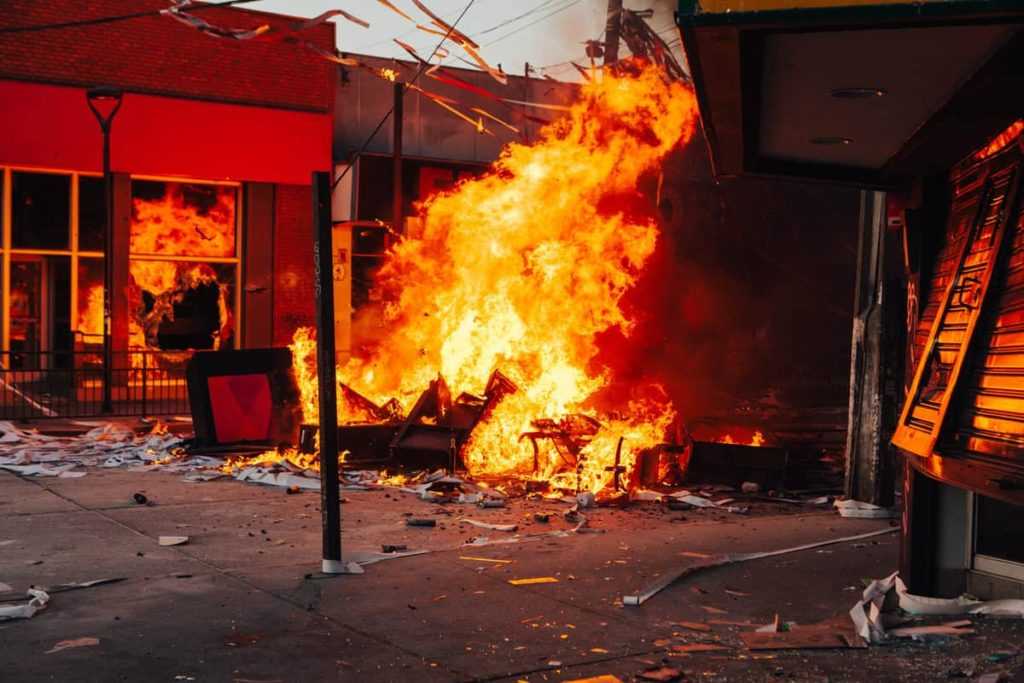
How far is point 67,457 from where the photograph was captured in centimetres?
1394

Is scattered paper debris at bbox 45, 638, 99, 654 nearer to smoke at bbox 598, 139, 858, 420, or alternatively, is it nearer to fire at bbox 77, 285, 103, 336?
fire at bbox 77, 285, 103, 336

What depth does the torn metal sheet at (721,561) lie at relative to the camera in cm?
766

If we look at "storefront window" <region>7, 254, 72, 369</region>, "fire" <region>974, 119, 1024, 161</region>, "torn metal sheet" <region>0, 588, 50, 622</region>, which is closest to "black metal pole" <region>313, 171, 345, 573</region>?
"torn metal sheet" <region>0, 588, 50, 622</region>

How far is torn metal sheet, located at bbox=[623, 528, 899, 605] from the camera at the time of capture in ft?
25.1

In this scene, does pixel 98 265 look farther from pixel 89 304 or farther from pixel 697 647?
pixel 697 647

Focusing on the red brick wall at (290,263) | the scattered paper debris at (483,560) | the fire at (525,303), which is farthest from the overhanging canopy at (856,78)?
the red brick wall at (290,263)

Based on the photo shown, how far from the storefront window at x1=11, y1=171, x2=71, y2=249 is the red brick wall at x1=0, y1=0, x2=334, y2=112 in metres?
1.85

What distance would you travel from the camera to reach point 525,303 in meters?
15.8

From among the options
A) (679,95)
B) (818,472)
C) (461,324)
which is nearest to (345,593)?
(818,472)

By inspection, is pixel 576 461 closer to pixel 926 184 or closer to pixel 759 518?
pixel 759 518

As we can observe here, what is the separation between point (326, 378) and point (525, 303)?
308 inches

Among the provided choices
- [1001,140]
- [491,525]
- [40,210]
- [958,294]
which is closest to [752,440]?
[491,525]

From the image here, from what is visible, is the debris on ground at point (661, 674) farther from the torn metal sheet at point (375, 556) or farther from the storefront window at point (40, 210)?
the storefront window at point (40, 210)

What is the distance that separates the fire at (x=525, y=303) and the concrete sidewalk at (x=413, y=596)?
2764 millimetres
